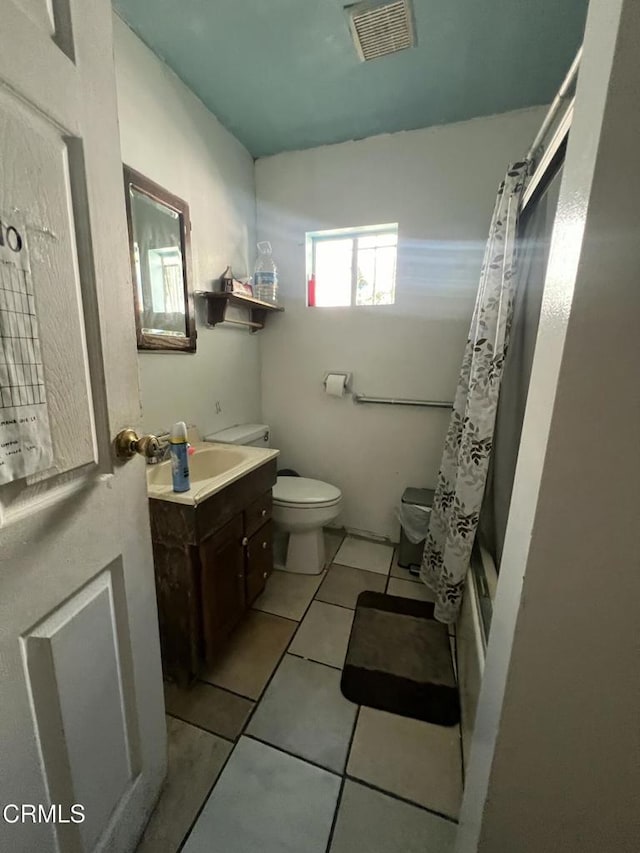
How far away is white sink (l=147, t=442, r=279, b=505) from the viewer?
3.60 feet

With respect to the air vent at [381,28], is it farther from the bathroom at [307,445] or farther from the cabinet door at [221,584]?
the cabinet door at [221,584]

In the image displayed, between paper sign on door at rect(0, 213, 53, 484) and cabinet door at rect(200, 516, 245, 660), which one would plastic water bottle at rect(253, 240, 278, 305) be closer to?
cabinet door at rect(200, 516, 245, 660)

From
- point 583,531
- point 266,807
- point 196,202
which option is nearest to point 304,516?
point 266,807

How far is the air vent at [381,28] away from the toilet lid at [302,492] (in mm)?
1896

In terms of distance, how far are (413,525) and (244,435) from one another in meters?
Answer: 1.07

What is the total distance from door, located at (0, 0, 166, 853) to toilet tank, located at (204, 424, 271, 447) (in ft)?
3.41

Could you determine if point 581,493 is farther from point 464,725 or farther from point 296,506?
point 296,506

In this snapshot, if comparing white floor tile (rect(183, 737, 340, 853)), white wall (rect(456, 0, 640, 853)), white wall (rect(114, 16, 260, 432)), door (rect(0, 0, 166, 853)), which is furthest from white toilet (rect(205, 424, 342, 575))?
white wall (rect(456, 0, 640, 853))

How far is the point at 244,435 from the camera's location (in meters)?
1.89

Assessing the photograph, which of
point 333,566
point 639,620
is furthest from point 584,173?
point 333,566

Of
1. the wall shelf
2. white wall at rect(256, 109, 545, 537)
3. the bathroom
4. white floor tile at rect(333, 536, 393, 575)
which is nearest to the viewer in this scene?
the bathroom

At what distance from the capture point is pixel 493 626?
747 mm

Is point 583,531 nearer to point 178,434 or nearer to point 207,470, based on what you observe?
point 178,434

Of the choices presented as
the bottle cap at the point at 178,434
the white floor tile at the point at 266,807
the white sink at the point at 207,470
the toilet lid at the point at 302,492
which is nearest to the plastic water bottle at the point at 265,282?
the white sink at the point at 207,470
